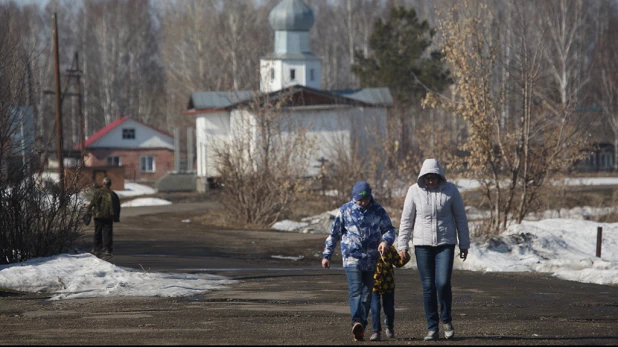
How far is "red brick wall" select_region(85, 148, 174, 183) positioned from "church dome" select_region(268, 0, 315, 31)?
16848mm

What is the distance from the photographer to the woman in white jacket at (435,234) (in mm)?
9852

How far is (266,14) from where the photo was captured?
81.7 metres

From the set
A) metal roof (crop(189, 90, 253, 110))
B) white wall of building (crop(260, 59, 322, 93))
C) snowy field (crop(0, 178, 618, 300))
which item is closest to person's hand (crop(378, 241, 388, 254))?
snowy field (crop(0, 178, 618, 300))

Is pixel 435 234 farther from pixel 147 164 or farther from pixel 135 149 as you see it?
pixel 147 164

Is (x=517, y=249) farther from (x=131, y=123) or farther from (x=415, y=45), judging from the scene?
(x=131, y=123)

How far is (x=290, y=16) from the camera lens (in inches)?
2469

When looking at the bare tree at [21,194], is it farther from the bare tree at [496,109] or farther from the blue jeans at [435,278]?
the bare tree at [496,109]

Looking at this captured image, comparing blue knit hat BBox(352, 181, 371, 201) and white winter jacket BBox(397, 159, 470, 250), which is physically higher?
blue knit hat BBox(352, 181, 371, 201)

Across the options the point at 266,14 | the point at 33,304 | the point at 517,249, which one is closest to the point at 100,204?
the point at 33,304

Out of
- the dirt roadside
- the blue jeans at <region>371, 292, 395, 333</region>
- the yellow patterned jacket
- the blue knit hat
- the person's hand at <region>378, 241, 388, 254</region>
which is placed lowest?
the dirt roadside

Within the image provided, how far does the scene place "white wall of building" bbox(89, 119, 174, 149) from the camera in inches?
2908

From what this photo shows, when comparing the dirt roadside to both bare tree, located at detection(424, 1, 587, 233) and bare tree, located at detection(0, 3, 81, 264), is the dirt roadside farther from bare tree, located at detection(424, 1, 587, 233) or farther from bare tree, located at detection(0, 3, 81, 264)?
bare tree, located at detection(424, 1, 587, 233)

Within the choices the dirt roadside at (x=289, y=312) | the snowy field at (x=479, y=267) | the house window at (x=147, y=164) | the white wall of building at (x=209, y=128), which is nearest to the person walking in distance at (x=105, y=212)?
the dirt roadside at (x=289, y=312)

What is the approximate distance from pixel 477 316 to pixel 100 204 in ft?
31.3
